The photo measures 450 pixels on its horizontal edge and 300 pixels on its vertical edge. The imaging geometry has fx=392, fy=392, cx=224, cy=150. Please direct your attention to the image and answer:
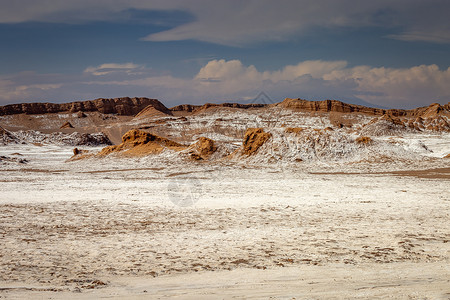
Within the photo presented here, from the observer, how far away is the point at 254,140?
29781 millimetres

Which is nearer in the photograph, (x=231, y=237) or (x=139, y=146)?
(x=231, y=237)

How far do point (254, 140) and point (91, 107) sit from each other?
111441 millimetres

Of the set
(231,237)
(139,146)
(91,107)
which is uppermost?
(91,107)

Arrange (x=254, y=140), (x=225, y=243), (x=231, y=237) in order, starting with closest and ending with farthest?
(x=225, y=243), (x=231, y=237), (x=254, y=140)

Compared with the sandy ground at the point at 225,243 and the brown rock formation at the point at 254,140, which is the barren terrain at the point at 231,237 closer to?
the sandy ground at the point at 225,243

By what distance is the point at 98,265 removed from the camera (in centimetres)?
681

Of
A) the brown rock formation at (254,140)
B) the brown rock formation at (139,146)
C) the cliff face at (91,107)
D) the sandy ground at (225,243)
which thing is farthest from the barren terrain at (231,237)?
the cliff face at (91,107)

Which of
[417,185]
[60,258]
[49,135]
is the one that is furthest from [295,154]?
[49,135]

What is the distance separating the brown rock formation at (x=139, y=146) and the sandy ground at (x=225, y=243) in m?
17.0

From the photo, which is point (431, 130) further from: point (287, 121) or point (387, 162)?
point (387, 162)

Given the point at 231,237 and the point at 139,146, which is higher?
the point at 139,146

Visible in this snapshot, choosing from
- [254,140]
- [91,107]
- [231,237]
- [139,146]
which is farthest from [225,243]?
[91,107]

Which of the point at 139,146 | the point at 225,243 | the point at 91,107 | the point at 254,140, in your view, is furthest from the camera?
the point at 91,107

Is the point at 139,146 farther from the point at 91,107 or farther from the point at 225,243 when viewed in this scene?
the point at 91,107
